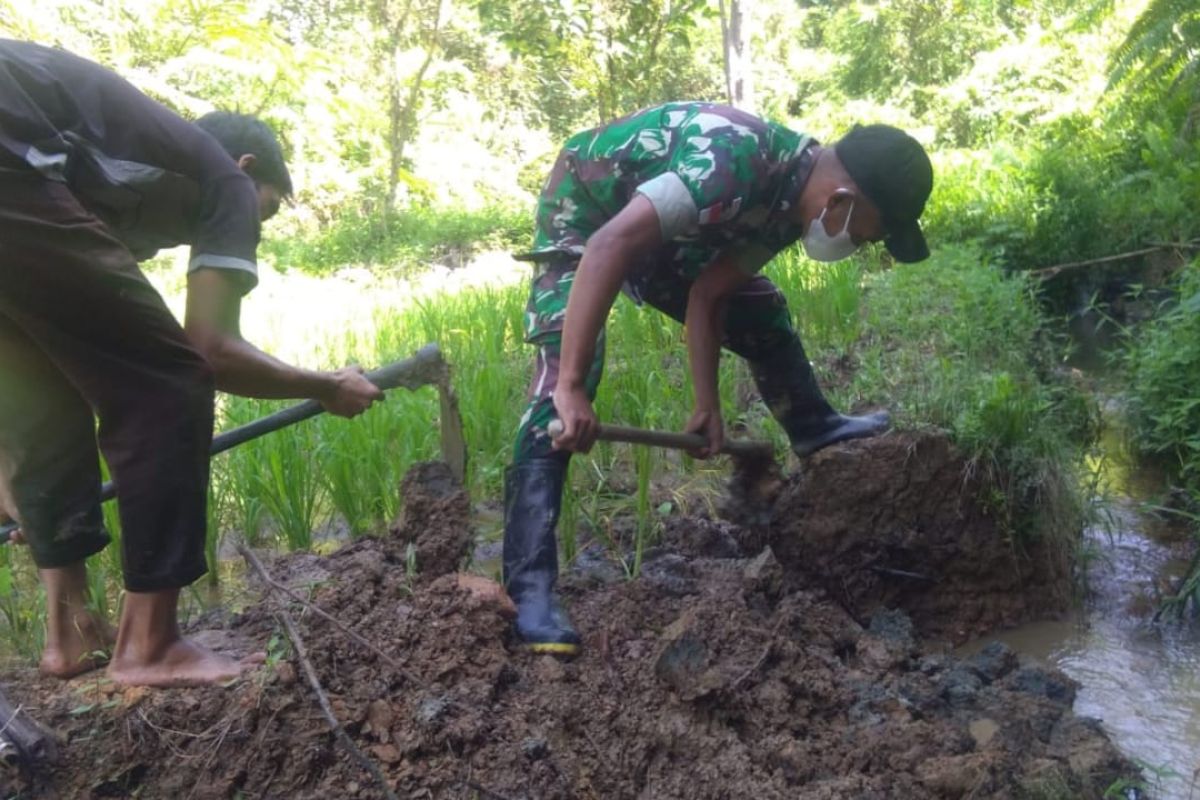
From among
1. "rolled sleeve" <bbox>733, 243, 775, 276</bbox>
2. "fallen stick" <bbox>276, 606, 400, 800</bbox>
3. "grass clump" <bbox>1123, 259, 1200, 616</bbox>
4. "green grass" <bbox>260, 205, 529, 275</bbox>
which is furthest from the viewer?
"green grass" <bbox>260, 205, 529, 275</bbox>

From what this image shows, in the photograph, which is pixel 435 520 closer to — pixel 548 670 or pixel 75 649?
pixel 548 670

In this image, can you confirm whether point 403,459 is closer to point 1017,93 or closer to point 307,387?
point 307,387

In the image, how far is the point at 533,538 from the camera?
7.97 feet

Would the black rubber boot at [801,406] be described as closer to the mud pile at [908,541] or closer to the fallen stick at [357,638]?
the mud pile at [908,541]

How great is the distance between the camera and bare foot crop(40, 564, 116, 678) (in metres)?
2.13

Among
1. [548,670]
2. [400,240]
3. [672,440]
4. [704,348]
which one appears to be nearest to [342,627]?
[548,670]

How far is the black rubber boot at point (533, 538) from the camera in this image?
238 centimetres

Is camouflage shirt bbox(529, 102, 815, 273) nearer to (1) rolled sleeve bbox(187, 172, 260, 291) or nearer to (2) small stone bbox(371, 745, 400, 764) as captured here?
(1) rolled sleeve bbox(187, 172, 260, 291)

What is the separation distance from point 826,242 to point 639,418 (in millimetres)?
1362

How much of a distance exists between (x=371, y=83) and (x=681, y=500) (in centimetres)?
1277

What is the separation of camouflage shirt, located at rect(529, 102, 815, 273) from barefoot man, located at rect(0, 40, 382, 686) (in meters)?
0.79

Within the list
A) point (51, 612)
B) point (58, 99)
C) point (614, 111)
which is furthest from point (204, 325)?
point (614, 111)

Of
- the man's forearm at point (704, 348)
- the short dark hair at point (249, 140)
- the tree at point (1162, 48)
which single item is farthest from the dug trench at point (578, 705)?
the tree at point (1162, 48)

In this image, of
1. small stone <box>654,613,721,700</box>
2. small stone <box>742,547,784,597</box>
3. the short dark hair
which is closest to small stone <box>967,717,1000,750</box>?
small stone <box>654,613,721,700</box>
